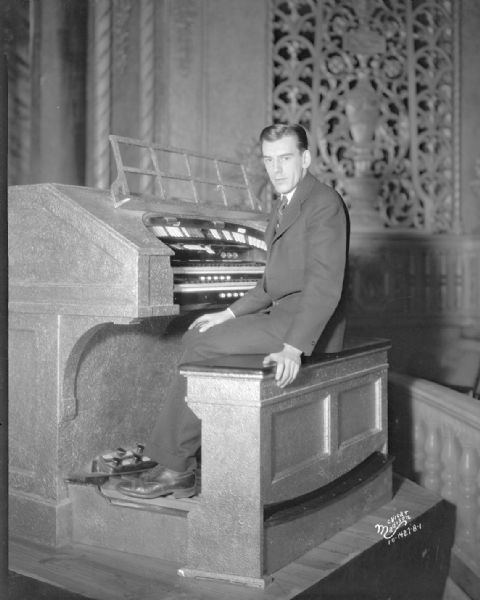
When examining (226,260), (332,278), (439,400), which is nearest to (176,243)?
(226,260)

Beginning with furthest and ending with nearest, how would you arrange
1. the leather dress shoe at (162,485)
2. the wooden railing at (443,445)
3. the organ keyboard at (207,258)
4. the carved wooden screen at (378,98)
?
the carved wooden screen at (378,98), the wooden railing at (443,445), the organ keyboard at (207,258), the leather dress shoe at (162,485)

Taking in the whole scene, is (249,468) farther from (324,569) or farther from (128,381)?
(128,381)

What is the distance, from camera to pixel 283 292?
2.86 meters

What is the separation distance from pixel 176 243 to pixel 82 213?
0.47 metres

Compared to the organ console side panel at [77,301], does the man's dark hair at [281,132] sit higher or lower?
higher

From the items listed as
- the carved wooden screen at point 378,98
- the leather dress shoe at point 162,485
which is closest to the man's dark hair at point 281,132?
the leather dress shoe at point 162,485

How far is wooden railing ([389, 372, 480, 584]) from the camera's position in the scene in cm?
355

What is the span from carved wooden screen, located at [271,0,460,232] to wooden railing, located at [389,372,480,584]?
2.23 m

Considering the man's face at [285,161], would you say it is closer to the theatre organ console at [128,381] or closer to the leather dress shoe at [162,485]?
the theatre organ console at [128,381]

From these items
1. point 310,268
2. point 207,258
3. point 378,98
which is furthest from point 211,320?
point 378,98

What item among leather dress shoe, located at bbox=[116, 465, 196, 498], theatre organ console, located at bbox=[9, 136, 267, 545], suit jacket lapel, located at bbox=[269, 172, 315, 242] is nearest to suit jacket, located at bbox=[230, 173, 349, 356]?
suit jacket lapel, located at bbox=[269, 172, 315, 242]

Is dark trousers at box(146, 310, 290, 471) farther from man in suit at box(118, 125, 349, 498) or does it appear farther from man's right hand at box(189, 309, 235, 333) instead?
man's right hand at box(189, 309, 235, 333)

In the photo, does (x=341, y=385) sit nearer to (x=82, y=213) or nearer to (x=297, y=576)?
(x=297, y=576)

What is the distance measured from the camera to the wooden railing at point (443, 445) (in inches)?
140
